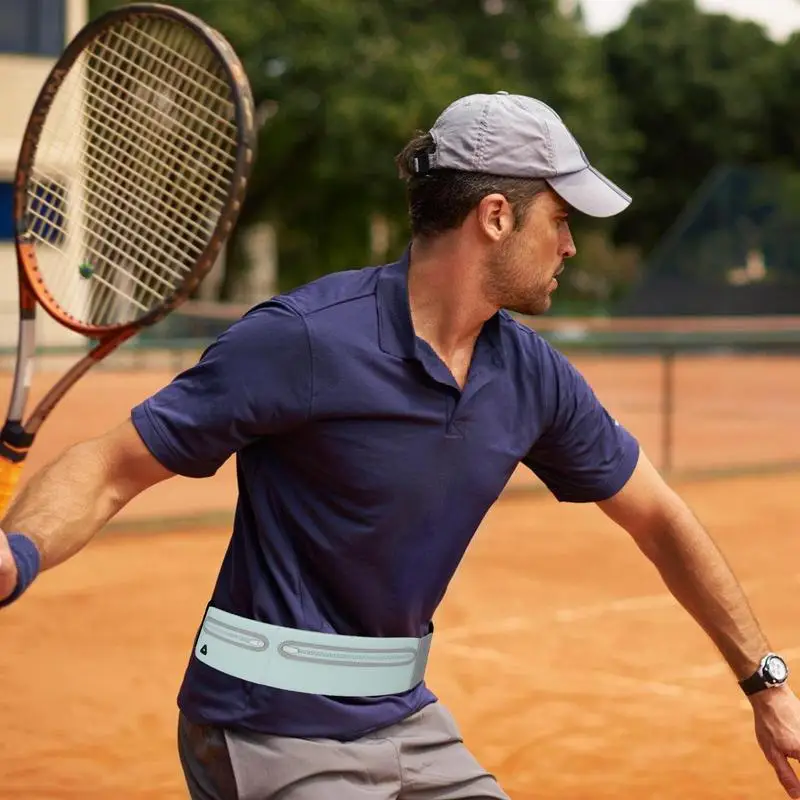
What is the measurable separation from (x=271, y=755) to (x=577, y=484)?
838mm

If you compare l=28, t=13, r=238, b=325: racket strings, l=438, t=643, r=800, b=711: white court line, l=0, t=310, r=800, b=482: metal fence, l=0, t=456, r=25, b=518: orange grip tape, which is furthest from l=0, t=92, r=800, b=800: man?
l=0, t=310, r=800, b=482: metal fence

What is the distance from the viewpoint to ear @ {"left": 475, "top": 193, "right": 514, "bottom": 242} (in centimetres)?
274

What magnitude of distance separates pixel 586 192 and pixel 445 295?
0.31 meters

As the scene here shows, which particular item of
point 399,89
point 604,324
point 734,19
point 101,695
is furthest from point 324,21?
point 101,695

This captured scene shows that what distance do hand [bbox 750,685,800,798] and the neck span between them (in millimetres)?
961

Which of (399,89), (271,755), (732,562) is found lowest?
(399,89)

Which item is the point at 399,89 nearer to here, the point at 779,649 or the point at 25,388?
the point at 779,649

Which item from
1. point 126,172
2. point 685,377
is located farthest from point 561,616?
point 685,377

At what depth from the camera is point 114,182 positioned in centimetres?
442

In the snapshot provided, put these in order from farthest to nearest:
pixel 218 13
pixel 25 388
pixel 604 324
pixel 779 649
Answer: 1. pixel 218 13
2. pixel 604 324
3. pixel 779 649
4. pixel 25 388

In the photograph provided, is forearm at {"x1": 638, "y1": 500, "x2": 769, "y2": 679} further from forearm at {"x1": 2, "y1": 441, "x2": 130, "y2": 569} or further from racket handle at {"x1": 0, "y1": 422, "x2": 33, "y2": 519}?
racket handle at {"x1": 0, "y1": 422, "x2": 33, "y2": 519}

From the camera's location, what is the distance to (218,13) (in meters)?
36.0

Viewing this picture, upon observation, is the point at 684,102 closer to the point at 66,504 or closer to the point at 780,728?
the point at 780,728

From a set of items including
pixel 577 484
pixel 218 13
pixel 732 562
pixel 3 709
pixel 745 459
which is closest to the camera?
pixel 577 484
